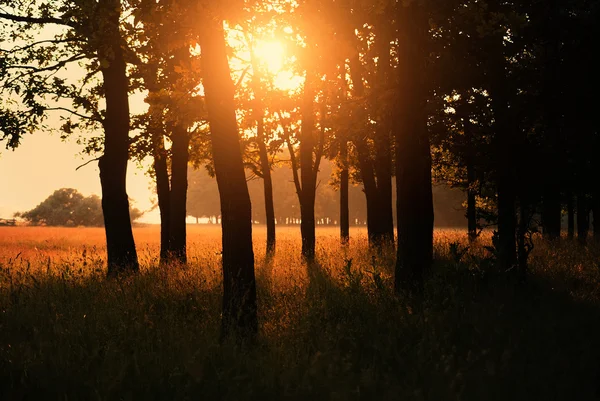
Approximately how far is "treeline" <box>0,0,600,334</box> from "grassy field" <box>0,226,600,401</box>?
783mm

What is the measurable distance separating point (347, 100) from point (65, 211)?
8500cm

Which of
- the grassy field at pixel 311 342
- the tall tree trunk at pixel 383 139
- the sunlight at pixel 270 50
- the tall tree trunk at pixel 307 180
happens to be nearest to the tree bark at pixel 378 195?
the tall tree trunk at pixel 383 139

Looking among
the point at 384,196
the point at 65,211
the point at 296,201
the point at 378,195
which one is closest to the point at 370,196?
the point at 378,195

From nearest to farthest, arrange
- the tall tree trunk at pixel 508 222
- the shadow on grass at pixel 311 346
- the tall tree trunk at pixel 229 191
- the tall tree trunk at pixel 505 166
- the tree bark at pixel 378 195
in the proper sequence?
1. the shadow on grass at pixel 311 346
2. the tall tree trunk at pixel 229 191
3. the tall tree trunk at pixel 505 166
4. the tall tree trunk at pixel 508 222
5. the tree bark at pixel 378 195

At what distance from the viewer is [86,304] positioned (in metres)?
8.43

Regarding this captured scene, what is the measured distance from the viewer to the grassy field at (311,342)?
4.97 m

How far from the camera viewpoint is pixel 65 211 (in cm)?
8631

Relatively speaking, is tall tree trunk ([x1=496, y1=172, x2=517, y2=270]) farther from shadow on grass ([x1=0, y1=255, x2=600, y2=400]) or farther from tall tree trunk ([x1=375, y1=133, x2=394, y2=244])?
tall tree trunk ([x1=375, y1=133, x2=394, y2=244])

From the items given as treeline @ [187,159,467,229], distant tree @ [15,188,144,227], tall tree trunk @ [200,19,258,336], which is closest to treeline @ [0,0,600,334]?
tall tree trunk @ [200,19,258,336]

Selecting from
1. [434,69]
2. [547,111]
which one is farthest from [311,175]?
[547,111]

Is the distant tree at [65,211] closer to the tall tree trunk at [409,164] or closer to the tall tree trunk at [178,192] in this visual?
the tall tree trunk at [178,192]

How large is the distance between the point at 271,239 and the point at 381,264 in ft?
29.4

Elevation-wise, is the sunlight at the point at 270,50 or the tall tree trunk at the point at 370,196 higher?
the sunlight at the point at 270,50

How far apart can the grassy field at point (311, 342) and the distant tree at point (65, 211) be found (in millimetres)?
82636
